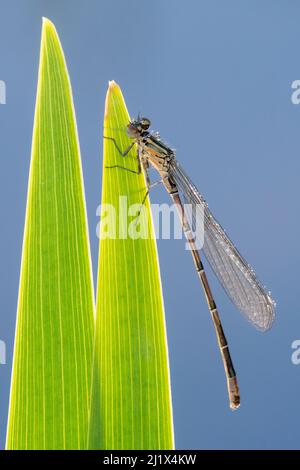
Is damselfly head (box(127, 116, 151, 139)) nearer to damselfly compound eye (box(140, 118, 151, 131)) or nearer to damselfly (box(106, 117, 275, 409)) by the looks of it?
damselfly compound eye (box(140, 118, 151, 131))

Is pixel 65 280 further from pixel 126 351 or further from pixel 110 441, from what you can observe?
pixel 110 441

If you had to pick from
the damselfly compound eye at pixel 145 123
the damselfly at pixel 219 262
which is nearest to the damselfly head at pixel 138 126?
the damselfly compound eye at pixel 145 123

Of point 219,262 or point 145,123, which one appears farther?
point 219,262

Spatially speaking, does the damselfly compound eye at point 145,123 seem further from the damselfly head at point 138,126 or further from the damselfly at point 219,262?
the damselfly at point 219,262

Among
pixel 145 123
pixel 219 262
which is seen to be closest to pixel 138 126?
pixel 145 123

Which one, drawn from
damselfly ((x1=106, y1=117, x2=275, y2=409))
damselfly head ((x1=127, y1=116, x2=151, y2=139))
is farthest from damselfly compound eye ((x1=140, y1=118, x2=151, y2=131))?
damselfly ((x1=106, y1=117, x2=275, y2=409))

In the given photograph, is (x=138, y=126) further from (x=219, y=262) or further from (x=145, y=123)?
(x=219, y=262)
